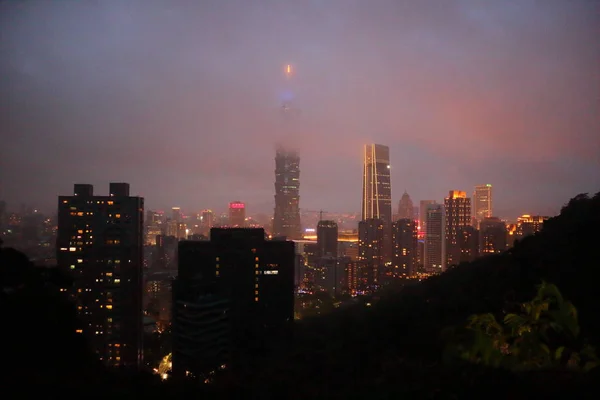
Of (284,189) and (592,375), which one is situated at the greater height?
(284,189)

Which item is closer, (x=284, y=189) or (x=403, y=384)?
(x=403, y=384)

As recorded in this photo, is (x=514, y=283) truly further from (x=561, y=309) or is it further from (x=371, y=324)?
Result: (x=561, y=309)

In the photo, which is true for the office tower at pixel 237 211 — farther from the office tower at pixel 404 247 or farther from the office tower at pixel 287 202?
the office tower at pixel 404 247

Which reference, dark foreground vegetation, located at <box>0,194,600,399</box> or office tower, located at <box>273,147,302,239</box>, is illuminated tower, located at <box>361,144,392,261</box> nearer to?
office tower, located at <box>273,147,302,239</box>

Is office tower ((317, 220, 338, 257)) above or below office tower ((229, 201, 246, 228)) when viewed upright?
below

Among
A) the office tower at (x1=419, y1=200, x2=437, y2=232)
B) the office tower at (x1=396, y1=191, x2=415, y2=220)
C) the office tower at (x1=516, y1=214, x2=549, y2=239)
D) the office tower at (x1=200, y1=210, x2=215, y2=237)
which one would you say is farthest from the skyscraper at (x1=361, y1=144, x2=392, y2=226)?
the office tower at (x1=200, y1=210, x2=215, y2=237)

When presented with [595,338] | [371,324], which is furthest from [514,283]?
[595,338]
